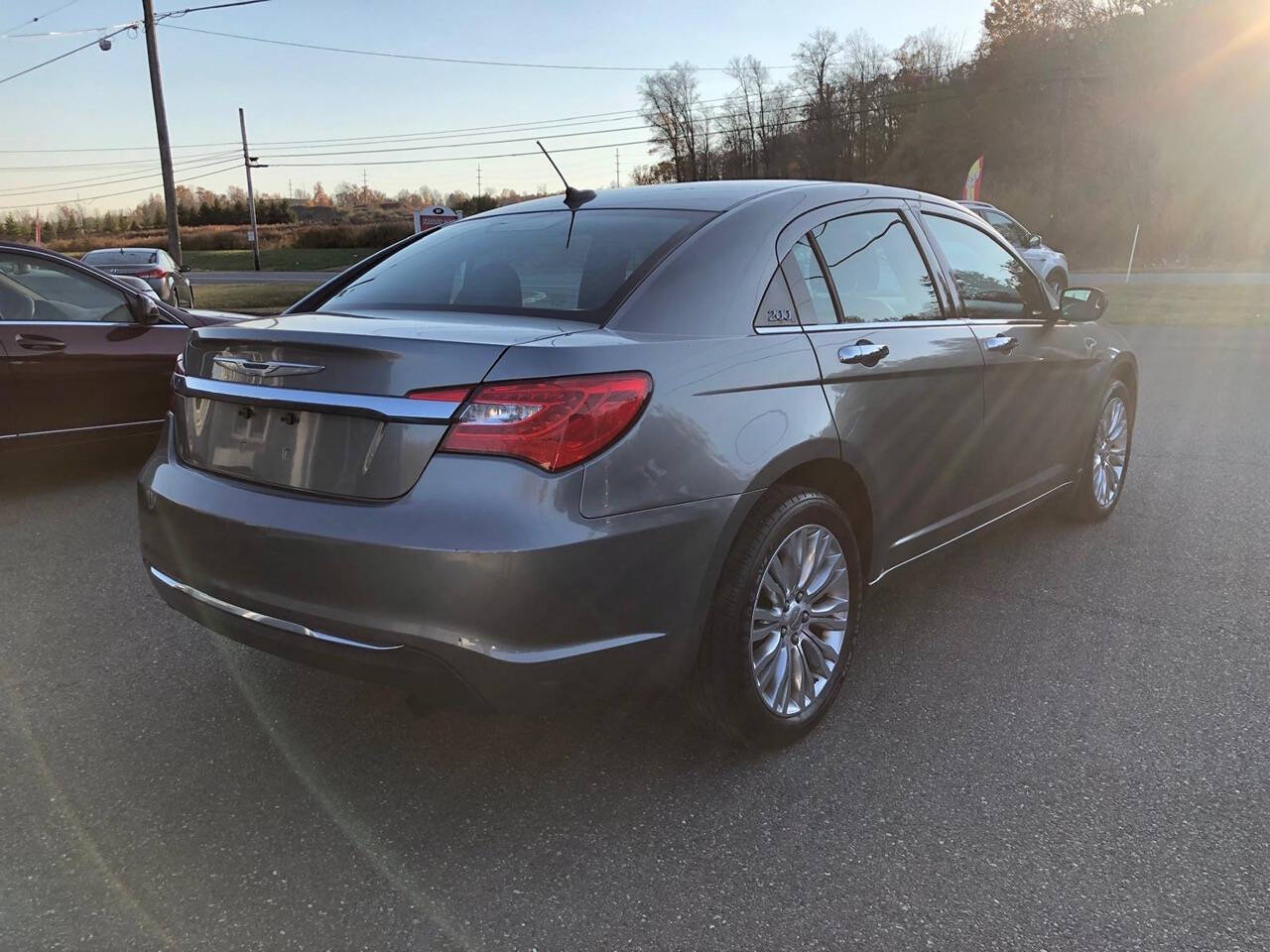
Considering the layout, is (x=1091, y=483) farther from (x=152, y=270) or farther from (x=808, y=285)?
(x=152, y=270)

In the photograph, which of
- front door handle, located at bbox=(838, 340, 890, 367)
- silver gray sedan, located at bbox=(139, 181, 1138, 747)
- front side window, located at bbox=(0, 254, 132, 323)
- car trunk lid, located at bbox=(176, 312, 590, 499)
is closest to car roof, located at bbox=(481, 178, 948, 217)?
silver gray sedan, located at bbox=(139, 181, 1138, 747)

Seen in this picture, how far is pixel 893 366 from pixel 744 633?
1116mm

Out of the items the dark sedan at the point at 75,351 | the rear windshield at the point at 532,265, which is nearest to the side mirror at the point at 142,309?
the dark sedan at the point at 75,351

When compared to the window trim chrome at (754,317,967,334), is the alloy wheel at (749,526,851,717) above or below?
below

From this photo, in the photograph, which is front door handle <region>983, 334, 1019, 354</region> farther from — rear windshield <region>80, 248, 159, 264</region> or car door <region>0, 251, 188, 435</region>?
rear windshield <region>80, 248, 159, 264</region>

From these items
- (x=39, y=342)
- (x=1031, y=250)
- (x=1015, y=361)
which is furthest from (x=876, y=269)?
(x=1031, y=250)

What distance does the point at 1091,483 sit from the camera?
4949 millimetres

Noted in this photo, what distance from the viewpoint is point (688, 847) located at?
2434 mm

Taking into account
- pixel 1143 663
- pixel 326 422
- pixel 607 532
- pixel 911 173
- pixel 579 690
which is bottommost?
pixel 1143 663

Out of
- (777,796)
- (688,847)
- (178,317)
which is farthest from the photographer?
(178,317)

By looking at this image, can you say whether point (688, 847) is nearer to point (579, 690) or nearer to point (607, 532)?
point (579, 690)

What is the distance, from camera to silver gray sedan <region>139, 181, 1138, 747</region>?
223 centimetres

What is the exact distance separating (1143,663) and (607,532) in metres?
2.31

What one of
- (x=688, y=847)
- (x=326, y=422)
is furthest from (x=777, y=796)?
(x=326, y=422)
